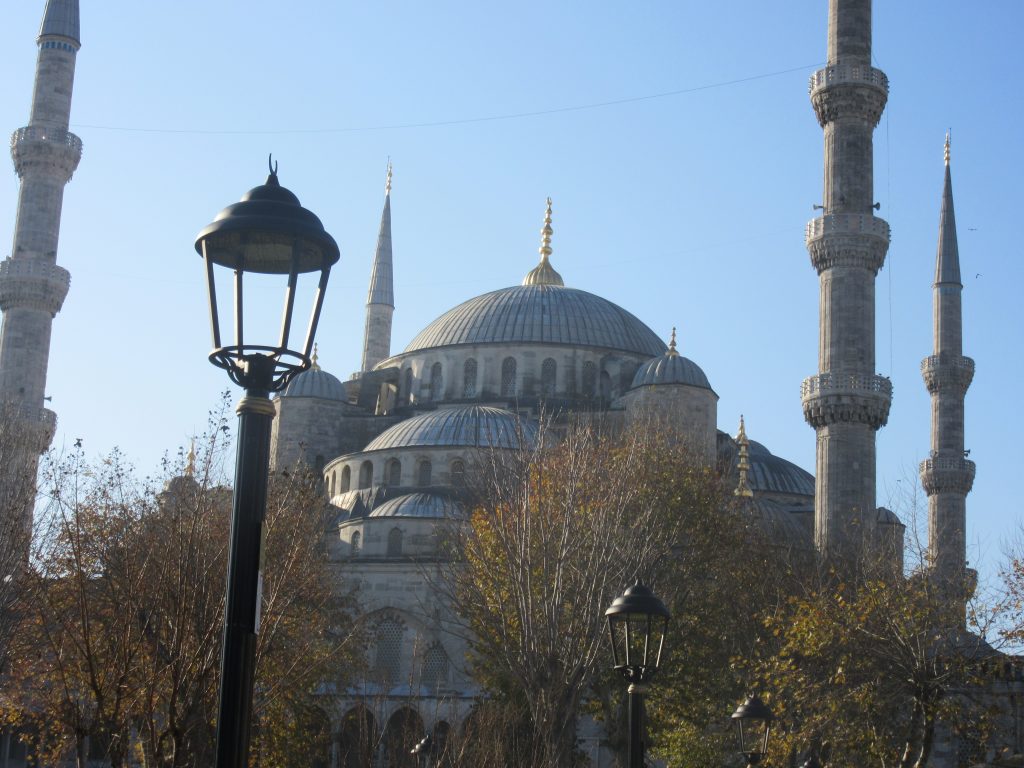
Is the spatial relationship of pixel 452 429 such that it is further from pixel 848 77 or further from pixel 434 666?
pixel 848 77

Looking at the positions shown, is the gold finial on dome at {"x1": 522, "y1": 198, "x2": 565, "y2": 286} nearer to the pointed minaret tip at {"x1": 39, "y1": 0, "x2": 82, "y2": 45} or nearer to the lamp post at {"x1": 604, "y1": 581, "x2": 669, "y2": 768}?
the pointed minaret tip at {"x1": 39, "y1": 0, "x2": 82, "y2": 45}

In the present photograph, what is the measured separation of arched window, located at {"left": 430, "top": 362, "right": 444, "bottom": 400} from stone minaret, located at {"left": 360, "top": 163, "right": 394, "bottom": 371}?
12.0 metres

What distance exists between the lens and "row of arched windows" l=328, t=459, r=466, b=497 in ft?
149

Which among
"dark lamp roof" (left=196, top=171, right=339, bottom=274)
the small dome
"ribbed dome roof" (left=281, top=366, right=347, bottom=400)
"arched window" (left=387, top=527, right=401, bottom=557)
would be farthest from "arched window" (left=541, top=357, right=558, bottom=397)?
"dark lamp roof" (left=196, top=171, right=339, bottom=274)

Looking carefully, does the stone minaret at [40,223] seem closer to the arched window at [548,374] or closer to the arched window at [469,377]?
the arched window at [469,377]

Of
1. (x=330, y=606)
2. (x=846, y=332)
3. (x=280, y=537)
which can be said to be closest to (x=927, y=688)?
(x=280, y=537)

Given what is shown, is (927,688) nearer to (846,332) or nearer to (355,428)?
(846,332)

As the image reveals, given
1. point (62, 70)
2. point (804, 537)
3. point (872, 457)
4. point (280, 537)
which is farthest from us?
point (62, 70)

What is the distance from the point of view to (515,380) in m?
52.9

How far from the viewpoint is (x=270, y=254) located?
681 cm

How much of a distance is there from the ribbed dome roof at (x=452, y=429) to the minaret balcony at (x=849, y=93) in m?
12.5

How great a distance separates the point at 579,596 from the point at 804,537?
819 inches

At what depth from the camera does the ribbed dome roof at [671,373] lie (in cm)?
4697

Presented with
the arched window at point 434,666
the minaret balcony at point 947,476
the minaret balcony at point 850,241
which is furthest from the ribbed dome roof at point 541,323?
the minaret balcony at point 850,241
